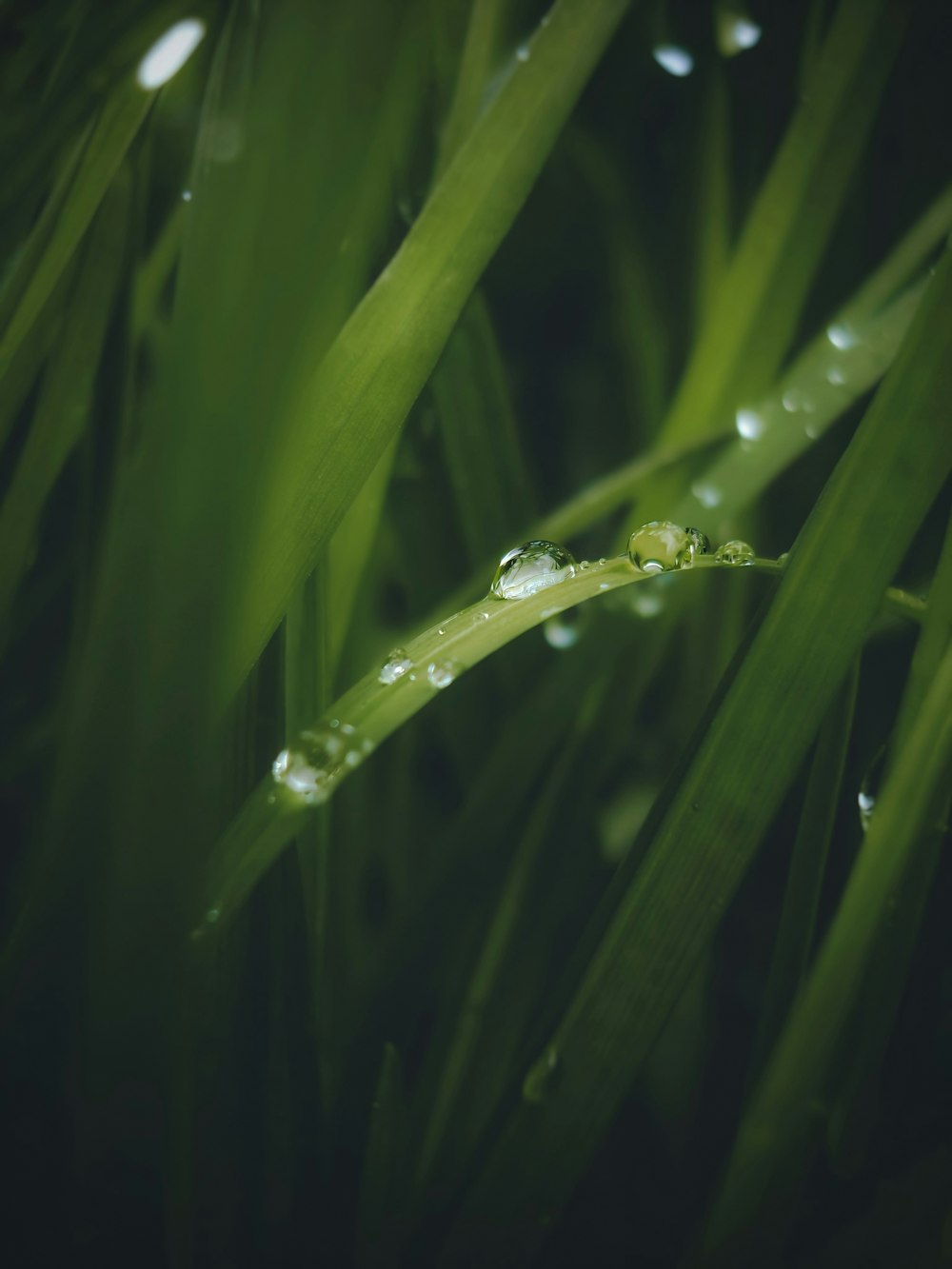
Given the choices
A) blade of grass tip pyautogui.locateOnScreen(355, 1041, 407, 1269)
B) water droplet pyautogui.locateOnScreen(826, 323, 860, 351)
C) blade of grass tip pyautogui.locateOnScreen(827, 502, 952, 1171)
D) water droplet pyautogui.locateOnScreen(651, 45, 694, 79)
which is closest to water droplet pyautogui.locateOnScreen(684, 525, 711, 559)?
blade of grass tip pyautogui.locateOnScreen(827, 502, 952, 1171)

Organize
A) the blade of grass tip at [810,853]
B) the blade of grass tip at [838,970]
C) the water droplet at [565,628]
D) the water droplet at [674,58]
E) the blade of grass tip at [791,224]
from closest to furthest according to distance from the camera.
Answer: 1. the blade of grass tip at [838,970]
2. the blade of grass tip at [810,853]
3. the blade of grass tip at [791,224]
4. the water droplet at [565,628]
5. the water droplet at [674,58]

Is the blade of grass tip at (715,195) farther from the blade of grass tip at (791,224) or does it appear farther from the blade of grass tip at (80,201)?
the blade of grass tip at (80,201)

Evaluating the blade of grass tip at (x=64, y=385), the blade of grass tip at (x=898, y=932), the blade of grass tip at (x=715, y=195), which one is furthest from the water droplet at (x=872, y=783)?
the blade of grass tip at (x=64, y=385)

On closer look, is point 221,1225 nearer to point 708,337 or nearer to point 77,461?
point 77,461

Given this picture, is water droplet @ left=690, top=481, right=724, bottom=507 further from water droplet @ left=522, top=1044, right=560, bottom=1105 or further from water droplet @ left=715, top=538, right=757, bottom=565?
water droplet @ left=522, top=1044, right=560, bottom=1105

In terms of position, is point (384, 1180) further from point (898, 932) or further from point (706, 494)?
point (706, 494)

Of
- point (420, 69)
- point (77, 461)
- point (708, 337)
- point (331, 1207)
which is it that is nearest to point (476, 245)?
point (420, 69)
